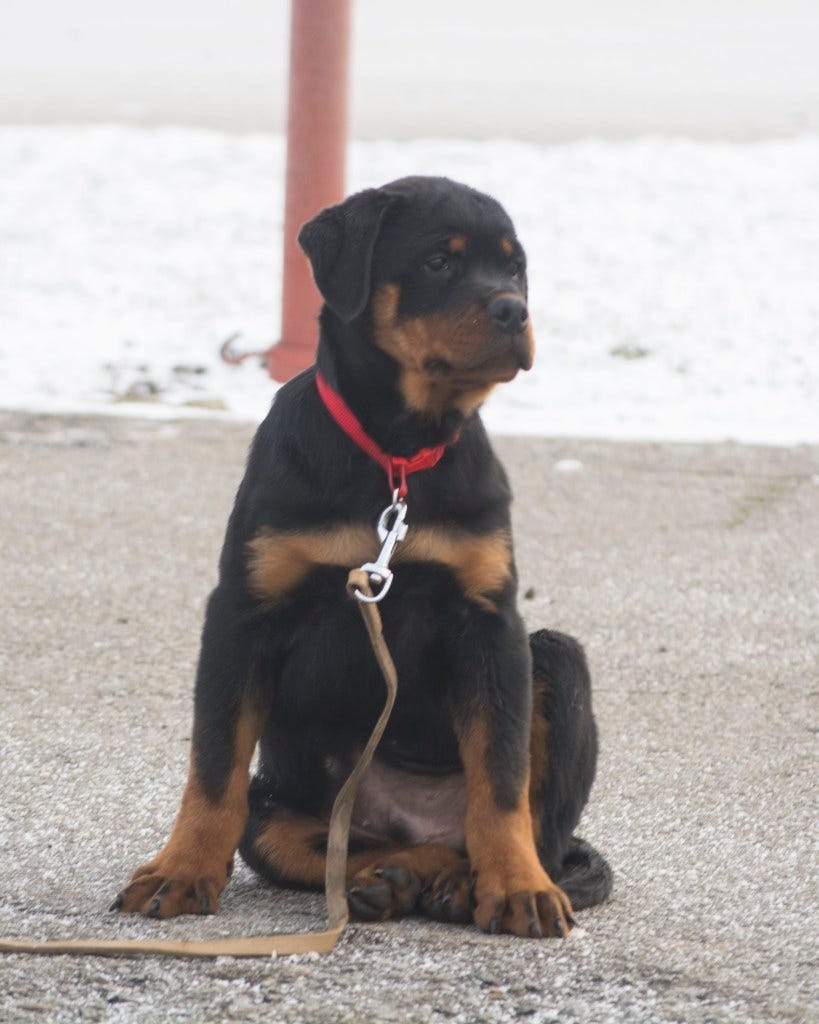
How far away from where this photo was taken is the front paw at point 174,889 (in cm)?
299

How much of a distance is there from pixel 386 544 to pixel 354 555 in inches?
2.9

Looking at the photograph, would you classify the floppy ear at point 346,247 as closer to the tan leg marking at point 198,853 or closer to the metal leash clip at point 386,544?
the metal leash clip at point 386,544

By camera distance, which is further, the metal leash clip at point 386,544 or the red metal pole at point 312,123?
the red metal pole at point 312,123

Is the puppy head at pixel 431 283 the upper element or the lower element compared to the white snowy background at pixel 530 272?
upper

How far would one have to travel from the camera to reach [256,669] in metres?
3.13

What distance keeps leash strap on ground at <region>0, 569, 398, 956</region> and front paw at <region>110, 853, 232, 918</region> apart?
0.60 ft

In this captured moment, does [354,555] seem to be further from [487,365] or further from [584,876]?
[584,876]

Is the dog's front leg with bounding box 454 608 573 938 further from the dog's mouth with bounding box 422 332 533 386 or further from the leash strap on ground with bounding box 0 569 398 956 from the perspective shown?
the dog's mouth with bounding box 422 332 533 386

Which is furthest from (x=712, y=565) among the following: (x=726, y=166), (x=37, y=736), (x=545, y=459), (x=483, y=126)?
(x=483, y=126)

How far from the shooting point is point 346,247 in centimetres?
333

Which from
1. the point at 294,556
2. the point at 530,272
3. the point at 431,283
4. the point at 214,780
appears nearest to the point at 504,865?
the point at 214,780

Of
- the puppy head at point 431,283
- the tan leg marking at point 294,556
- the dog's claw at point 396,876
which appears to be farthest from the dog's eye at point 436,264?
the dog's claw at point 396,876

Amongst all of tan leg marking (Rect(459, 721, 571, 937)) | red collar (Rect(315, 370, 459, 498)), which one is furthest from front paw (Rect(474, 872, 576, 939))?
red collar (Rect(315, 370, 459, 498))

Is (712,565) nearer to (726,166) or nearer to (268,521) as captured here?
(268,521)
